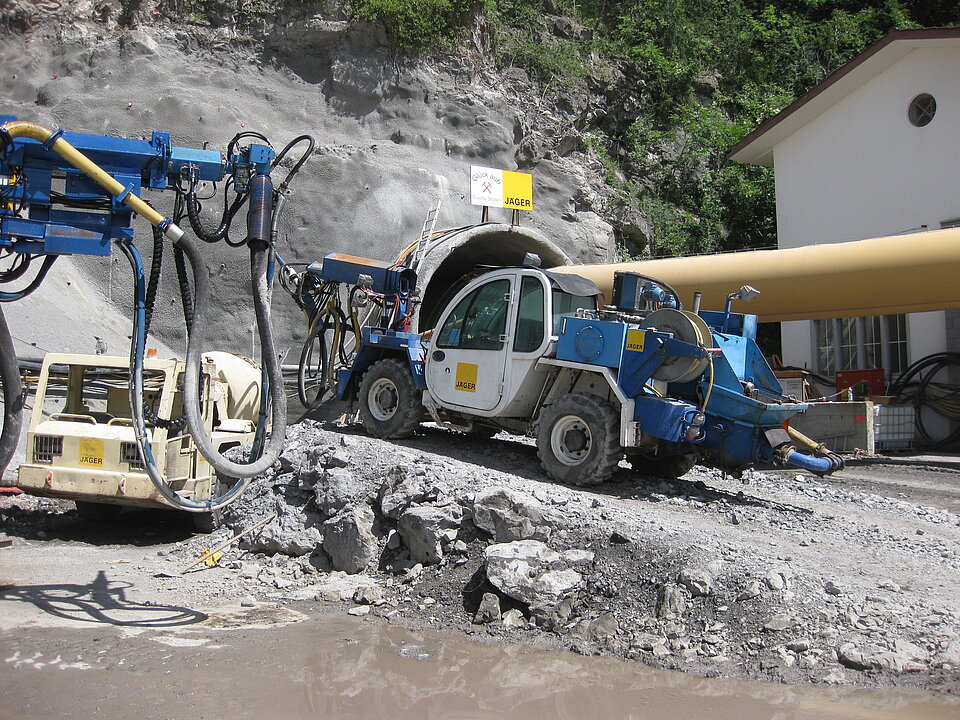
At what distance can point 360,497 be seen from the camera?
7.76 metres

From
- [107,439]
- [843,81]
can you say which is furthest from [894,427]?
[107,439]

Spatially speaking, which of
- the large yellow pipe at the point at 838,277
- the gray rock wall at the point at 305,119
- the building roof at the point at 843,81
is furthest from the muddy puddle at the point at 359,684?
the building roof at the point at 843,81

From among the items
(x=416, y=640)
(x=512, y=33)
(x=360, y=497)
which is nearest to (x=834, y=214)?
(x=512, y=33)

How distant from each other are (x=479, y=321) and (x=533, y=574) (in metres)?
4.12

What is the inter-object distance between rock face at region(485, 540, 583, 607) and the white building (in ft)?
38.2

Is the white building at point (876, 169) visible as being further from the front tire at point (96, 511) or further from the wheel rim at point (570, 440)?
the front tire at point (96, 511)

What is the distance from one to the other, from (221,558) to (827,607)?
16.9 ft

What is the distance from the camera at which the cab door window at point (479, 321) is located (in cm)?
960

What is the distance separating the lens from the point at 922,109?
16.2 metres


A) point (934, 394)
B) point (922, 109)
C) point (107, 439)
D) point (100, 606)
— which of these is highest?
point (922, 109)

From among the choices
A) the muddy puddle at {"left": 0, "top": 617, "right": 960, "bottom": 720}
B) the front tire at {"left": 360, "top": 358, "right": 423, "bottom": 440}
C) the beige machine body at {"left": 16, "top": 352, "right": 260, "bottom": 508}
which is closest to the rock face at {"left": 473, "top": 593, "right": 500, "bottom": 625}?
the muddy puddle at {"left": 0, "top": 617, "right": 960, "bottom": 720}

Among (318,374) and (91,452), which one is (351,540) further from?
(318,374)

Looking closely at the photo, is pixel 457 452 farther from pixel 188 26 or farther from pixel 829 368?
pixel 188 26

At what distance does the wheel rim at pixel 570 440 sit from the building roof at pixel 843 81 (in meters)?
11.8
